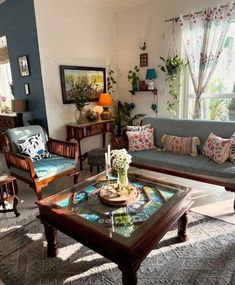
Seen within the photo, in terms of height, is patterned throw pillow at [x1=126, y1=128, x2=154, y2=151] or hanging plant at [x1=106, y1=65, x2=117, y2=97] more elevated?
hanging plant at [x1=106, y1=65, x2=117, y2=97]

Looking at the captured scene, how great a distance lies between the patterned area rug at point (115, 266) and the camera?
1.55m

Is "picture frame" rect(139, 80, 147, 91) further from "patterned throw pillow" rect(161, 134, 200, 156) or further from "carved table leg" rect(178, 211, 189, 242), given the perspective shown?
"carved table leg" rect(178, 211, 189, 242)

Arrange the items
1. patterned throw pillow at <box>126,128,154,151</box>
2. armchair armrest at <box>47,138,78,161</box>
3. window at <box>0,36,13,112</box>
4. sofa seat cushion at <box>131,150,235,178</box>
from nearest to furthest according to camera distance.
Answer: sofa seat cushion at <box>131,150,235,178</box> → armchair armrest at <box>47,138,78,161</box> → patterned throw pillow at <box>126,128,154,151</box> → window at <box>0,36,13,112</box>

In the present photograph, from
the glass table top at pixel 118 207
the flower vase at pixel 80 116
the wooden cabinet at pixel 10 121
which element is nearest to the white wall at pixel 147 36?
the flower vase at pixel 80 116

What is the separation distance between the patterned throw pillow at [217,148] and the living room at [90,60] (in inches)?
18.9

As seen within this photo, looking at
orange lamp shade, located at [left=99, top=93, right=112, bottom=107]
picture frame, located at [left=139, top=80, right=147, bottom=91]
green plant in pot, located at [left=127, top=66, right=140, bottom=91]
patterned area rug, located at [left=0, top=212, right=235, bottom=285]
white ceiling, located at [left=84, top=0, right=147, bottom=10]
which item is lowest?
patterned area rug, located at [left=0, top=212, right=235, bottom=285]

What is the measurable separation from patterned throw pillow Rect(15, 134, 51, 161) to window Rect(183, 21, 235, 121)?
8.30ft

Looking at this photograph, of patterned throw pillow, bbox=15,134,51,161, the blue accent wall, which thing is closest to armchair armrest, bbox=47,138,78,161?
patterned throw pillow, bbox=15,134,51,161

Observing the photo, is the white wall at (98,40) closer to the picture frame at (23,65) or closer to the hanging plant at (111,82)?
the hanging plant at (111,82)

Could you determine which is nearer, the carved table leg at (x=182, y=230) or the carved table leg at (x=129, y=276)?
the carved table leg at (x=129, y=276)

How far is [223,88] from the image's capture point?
3.40 m

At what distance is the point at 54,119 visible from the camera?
3562 mm

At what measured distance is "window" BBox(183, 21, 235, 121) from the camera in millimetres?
3246

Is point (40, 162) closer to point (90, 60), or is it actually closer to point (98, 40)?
point (90, 60)
